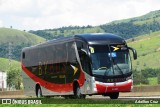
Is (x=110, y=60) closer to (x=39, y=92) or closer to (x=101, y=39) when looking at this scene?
(x=101, y=39)

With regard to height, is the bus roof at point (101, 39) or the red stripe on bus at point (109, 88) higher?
the bus roof at point (101, 39)

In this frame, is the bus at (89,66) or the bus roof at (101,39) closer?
the bus at (89,66)

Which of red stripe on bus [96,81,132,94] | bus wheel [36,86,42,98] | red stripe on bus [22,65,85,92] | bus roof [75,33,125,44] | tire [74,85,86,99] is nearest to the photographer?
red stripe on bus [96,81,132,94]

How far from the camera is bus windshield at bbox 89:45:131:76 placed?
27.5m

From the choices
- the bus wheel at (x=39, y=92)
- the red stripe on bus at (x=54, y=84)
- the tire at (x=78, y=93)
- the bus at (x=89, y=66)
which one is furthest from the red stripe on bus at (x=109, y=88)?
the bus wheel at (x=39, y=92)

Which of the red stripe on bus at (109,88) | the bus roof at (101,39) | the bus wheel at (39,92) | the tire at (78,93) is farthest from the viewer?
the bus wheel at (39,92)

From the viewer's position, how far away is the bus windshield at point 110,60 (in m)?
27.5

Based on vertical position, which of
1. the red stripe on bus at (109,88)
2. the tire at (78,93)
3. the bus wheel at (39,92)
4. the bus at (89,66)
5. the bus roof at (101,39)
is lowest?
the bus wheel at (39,92)

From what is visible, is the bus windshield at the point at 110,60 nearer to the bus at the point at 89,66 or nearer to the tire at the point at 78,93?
the bus at the point at 89,66

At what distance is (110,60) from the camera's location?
91.2 ft

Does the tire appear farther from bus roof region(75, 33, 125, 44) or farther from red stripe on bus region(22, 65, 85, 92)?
bus roof region(75, 33, 125, 44)

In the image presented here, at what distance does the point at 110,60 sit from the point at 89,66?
130 centimetres

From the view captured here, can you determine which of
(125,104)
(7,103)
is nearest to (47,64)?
(7,103)

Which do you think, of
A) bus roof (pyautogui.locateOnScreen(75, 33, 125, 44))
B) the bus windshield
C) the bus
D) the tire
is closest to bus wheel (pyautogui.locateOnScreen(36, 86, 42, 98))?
the bus
